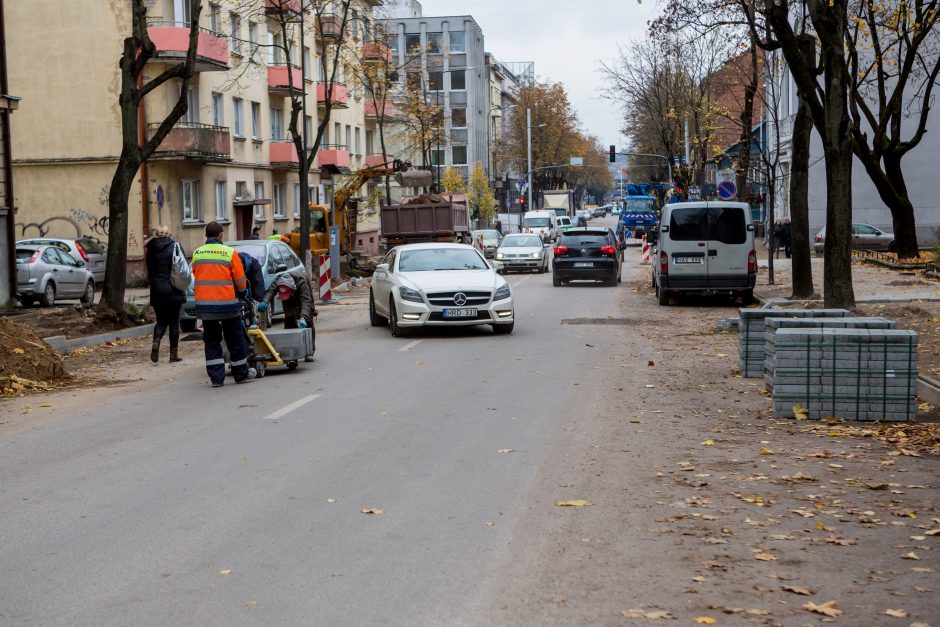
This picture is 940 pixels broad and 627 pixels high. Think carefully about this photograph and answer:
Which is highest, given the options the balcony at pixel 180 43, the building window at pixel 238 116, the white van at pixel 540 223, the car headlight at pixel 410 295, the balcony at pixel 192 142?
the balcony at pixel 180 43

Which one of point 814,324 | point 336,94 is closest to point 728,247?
point 814,324

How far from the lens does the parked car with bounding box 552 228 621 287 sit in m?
34.2

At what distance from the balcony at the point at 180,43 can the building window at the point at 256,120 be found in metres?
7.99

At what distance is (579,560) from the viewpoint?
6.03 meters

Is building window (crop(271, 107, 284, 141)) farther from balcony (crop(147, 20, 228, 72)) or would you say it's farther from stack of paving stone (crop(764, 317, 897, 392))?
stack of paving stone (crop(764, 317, 897, 392))

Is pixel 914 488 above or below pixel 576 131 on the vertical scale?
Result: below

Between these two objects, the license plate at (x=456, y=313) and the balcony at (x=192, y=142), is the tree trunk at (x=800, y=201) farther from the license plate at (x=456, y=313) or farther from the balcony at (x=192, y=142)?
the balcony at (x=192, y=142)

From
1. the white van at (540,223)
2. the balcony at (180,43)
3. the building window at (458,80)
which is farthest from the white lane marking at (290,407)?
the building window at (458,80)

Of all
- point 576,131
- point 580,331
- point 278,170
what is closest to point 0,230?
point 580,331

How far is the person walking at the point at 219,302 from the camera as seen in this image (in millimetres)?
13539

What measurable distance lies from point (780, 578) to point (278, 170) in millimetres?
49191

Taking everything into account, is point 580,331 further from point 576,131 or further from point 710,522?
point 576,131

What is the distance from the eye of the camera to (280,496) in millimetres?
7602

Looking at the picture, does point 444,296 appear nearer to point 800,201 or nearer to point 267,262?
point 267,262
